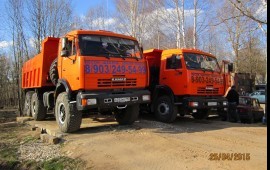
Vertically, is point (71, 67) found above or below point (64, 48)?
below

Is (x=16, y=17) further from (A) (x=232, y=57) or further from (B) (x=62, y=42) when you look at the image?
(A) (x=232, y=57)

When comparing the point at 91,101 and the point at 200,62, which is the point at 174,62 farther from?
the point at 91,101

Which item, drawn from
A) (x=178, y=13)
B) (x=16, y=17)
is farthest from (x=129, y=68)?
(x=16, y=17)

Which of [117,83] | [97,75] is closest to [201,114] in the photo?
[117,83]

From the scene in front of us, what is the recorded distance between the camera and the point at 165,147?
25.2ft

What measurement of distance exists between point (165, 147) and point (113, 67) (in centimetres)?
286

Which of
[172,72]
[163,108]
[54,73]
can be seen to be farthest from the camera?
[163,108]

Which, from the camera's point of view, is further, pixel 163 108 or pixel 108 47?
pixel 163 108

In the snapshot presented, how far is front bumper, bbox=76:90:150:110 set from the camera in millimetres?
8805

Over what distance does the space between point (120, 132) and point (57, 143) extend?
182 centimetres

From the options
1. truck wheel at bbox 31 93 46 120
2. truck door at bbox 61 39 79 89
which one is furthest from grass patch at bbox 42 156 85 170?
truck wheel at bbox 31 93 46 120

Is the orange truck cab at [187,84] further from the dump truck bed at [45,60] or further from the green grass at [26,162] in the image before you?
the green grass at [26,162]

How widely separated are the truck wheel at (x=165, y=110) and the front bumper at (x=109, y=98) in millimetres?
2176
